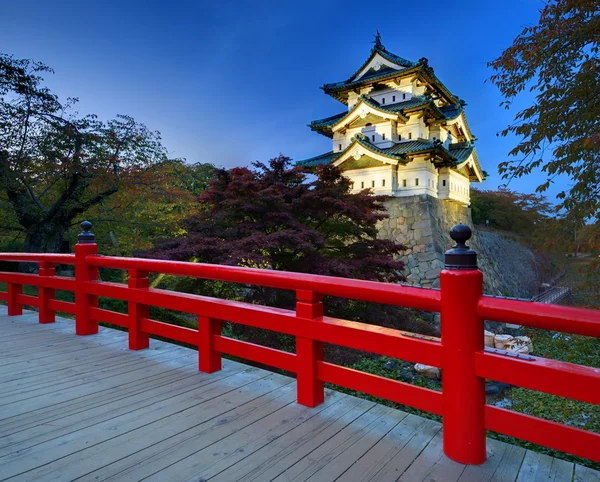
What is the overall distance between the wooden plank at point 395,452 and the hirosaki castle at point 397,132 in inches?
587

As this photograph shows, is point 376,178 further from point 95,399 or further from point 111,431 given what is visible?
point 111,431

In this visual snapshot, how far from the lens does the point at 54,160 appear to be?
879 cm

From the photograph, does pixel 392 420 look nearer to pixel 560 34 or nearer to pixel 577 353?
pixel 560 34

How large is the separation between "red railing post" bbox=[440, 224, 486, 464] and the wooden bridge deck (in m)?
0.11

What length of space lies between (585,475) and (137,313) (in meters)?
3.04

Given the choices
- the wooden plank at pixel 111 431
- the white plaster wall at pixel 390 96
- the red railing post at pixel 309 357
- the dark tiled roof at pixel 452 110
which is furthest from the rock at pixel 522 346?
the white plaster wall at pixel 390 96

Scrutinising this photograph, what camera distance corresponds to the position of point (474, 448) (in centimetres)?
168

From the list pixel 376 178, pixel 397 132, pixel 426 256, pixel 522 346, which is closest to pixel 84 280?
pixel 522 346

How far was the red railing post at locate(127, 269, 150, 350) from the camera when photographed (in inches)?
129

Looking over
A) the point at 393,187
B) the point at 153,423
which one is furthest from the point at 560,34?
the point at 393,187

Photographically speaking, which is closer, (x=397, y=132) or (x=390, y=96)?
(x=397, y=132)

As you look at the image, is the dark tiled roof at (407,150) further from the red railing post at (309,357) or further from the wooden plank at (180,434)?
the wooden plank at (180,434)

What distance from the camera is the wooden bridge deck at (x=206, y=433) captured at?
1.65m

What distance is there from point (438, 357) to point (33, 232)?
10453mm
